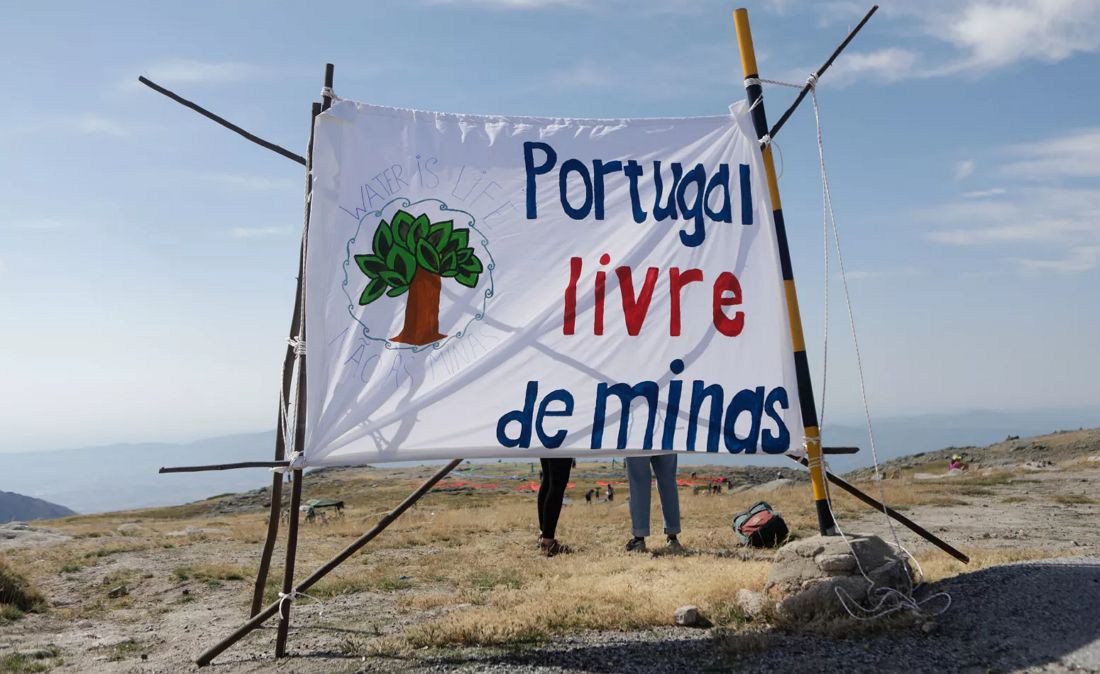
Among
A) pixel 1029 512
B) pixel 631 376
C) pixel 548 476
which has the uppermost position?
pixel 631 376

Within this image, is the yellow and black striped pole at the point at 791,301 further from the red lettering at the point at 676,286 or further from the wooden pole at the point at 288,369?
the wooden pole at the point at 288,369

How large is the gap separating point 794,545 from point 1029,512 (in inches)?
432

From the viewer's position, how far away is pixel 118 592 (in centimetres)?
1112

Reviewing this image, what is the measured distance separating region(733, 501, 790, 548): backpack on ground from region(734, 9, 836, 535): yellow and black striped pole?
14.5ft

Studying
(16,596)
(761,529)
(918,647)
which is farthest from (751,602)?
(16,596)

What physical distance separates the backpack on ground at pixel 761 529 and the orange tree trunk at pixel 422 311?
706cm

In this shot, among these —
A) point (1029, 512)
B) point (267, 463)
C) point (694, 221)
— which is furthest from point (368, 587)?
point (1029, 512)

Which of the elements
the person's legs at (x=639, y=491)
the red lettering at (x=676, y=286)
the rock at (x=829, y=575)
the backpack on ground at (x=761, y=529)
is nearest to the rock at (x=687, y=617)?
the rock at (x=829, y=575)

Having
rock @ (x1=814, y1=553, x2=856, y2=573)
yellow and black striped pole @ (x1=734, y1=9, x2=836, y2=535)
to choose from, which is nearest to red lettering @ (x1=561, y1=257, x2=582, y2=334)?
yellow and black striped pole @ (x1=734, y1=9, x2=836, y2=535)

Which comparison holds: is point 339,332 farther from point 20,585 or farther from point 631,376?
point 20,585

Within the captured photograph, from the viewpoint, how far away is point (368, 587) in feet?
33.8

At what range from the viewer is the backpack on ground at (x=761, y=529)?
471 inches

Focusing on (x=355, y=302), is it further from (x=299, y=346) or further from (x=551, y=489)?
(x=551, y=489)

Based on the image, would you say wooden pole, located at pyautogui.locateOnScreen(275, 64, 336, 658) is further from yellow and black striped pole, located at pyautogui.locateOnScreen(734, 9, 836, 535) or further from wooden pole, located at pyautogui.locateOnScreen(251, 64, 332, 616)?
yellow and black striped pole, located at pyautogui.locateOnScreen(734, 9, 836, 535)
